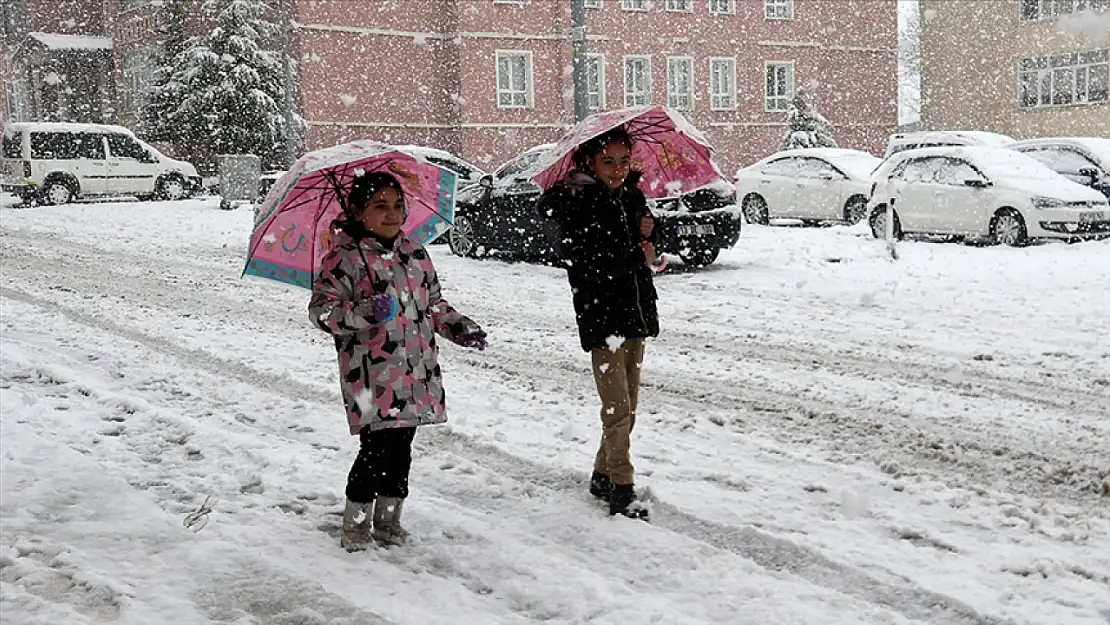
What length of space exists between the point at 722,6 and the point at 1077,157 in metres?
22.5

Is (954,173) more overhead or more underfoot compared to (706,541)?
more overhead

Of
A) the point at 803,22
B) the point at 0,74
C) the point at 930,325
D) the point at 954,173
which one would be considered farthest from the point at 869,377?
the point at 0,74

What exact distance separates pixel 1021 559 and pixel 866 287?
7446mm

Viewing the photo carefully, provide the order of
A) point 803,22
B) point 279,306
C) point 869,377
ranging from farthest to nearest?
point 803,22
point 279,306
point 869,377

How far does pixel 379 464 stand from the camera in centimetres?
436

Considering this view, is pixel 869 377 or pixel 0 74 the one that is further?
pixel 0 74

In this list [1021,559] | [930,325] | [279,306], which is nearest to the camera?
[1021,559]

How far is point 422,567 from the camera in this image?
168 inches

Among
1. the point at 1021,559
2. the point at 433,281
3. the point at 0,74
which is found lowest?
the point at 1021,559

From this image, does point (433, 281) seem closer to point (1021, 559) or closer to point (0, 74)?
point (1021, 559)

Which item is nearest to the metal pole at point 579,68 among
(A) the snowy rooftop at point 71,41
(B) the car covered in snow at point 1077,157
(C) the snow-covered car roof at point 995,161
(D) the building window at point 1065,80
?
(C) the snow-covered car roof at point 995,161

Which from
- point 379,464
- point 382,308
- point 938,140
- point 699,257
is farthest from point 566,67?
point 382,308

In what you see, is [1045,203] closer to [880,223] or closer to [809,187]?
[880,223]

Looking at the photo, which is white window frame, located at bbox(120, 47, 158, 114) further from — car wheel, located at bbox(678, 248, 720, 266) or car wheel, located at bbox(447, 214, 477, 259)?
car wheel, located at bbox(678, 248, 720, 266)
